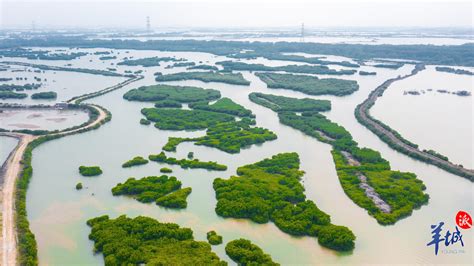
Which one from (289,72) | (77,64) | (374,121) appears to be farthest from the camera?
(77,64)

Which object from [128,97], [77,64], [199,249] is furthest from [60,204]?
[77,64]

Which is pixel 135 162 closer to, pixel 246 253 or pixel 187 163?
pixel 187 163

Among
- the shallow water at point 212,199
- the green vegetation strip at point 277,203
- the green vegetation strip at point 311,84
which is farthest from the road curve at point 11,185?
the green vegetation strip at point 311,84

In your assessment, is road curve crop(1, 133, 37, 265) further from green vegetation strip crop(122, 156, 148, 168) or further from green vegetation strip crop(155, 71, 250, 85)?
green vegetation strip crop(155, 71, 250, 85)

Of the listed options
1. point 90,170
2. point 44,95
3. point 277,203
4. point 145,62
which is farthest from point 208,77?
point 277,203

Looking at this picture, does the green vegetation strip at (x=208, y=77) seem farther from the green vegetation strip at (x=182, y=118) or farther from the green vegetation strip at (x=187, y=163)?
the green vegetation strip at (x=187, y=163)

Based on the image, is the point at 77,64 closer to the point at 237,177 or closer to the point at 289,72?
the point at 289,72
